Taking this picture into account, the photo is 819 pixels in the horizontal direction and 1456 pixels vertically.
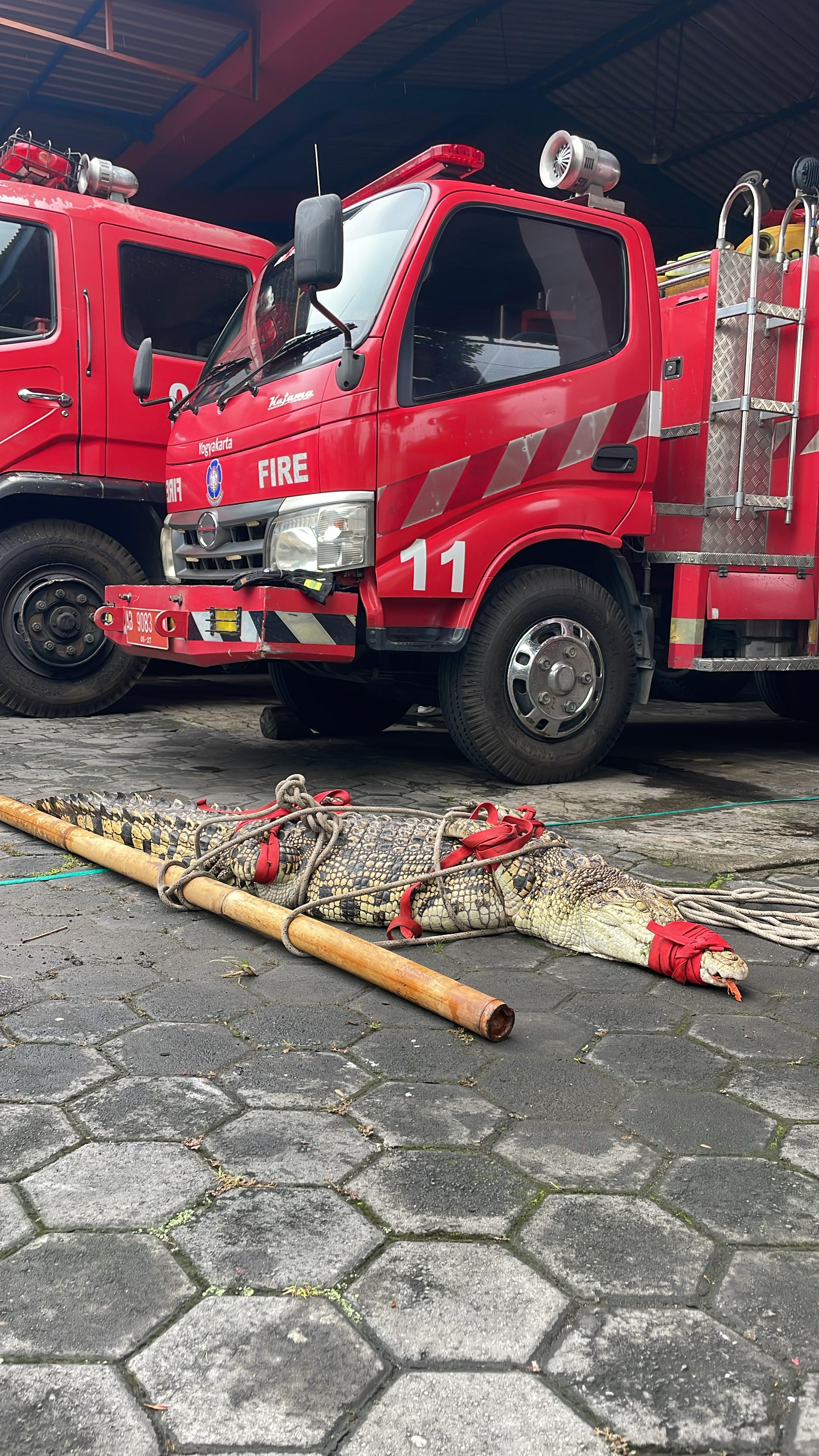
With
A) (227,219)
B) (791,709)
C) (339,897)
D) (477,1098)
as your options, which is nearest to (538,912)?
(339,897)

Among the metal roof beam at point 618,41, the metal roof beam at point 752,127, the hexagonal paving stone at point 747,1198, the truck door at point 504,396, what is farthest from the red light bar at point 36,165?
the metal roof beam at point 752,127

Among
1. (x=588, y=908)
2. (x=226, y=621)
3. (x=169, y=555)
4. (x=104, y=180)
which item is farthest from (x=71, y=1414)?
(x=104, y=180)

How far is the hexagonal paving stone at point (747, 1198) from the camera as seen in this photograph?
167cm

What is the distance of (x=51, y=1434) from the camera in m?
1.26

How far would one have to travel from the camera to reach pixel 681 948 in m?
2.68

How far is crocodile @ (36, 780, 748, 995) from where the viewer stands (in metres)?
2.78

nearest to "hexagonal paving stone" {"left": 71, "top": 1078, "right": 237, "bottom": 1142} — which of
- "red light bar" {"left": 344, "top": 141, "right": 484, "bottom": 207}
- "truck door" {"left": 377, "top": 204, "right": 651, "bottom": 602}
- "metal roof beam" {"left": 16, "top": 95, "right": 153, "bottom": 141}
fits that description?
"truck door" {"left": 377, "top": 204, "right": 651, "bottom": 602}

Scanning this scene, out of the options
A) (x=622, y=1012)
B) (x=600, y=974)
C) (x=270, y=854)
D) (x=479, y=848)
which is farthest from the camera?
(x=270, y=854)

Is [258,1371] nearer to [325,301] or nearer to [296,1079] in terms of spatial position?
[296,1079]

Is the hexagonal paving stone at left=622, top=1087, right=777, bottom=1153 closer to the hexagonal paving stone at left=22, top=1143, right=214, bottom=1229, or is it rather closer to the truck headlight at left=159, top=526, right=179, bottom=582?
the hexagonal paving stone at left=22, top=1143, right=214, bottom=1229

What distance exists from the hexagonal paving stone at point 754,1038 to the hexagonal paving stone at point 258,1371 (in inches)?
46.4

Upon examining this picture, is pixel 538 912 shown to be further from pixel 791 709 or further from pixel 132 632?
pixel 791 709

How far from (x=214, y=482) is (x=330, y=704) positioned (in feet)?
4.95

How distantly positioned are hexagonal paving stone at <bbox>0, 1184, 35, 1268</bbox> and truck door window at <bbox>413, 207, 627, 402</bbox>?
3.63 meters
